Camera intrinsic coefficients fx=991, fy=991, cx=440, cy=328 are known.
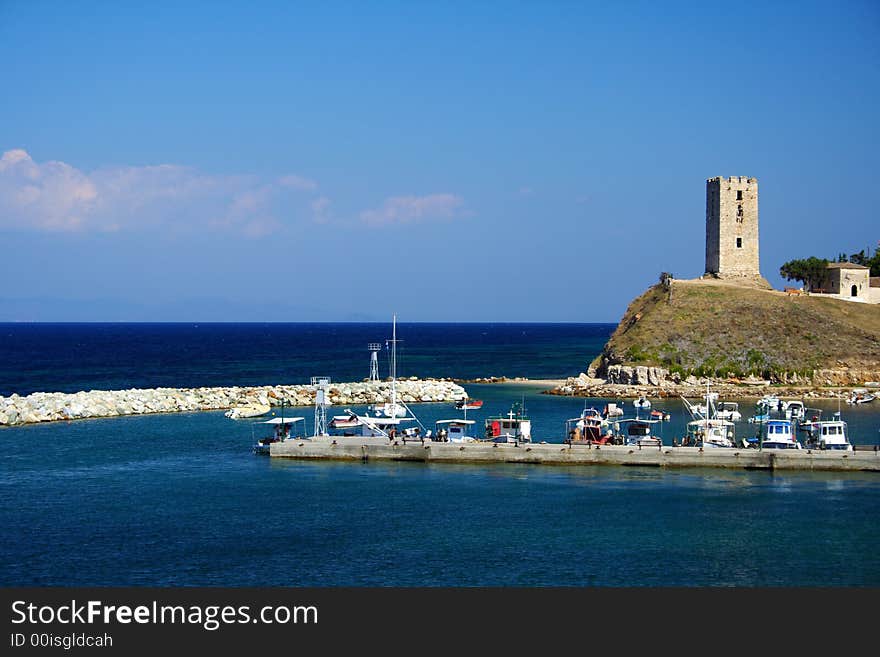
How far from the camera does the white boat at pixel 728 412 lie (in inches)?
2977

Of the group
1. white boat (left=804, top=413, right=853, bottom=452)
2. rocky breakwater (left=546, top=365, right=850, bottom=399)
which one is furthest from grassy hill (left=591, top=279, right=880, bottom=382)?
white boat (left=804, top=413, right=853, bottom=452)

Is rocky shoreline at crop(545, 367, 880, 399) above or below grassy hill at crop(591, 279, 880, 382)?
below

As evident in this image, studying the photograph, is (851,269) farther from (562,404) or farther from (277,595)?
(277,595)

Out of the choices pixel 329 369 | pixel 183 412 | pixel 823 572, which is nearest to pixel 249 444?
pixel 183 412

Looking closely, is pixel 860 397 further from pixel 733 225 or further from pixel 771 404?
pixel 733 225

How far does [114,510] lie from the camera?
45.5 meters

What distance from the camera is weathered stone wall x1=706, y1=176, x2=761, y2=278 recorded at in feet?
404

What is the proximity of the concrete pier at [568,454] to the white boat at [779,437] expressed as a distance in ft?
5.39

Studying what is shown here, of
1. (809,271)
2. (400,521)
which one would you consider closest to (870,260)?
(809,271)

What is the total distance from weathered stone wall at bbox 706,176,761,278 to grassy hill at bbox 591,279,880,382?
607cm

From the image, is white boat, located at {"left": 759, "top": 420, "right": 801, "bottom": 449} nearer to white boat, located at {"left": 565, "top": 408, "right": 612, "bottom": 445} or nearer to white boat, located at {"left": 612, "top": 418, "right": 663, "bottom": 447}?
white boat, located at {"left": 612, "top": 418, "right": 663, "bottom": 447}

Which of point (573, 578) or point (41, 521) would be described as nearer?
point (573, 578)

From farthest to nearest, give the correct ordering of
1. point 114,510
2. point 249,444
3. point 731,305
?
point 731,305, point 249,444, point 114,510

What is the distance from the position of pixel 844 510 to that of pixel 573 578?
17309mm
